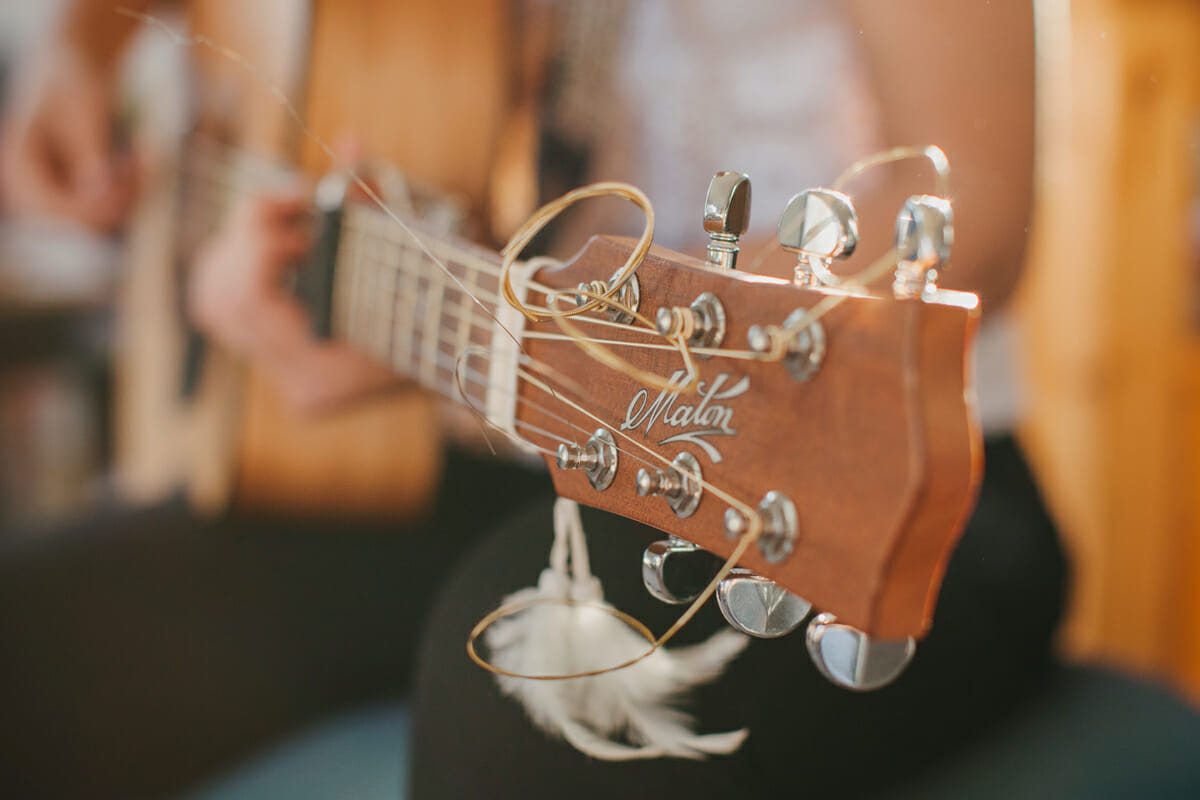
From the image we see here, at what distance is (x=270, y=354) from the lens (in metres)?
0.64

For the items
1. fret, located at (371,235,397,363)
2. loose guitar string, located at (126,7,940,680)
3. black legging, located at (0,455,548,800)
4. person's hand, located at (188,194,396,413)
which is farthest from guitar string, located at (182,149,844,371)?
black legging, located at (0,455,548,800)

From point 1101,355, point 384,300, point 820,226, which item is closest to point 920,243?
point 820,226

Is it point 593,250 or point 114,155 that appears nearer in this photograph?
point 593,250

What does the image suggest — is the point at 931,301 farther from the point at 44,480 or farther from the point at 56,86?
the point at 44,480

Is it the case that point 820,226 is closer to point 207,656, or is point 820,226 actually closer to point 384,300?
point 384,300

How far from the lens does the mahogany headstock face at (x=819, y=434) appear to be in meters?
0.19

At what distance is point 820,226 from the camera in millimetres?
217

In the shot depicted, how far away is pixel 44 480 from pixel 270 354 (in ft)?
3.57

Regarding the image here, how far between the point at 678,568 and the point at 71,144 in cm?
92

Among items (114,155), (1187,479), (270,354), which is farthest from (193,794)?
(1187,479)

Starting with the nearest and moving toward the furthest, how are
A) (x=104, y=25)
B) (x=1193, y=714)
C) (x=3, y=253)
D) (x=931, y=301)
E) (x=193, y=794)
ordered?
(x=931, y=301) → (x=1193, y=714) → (x=193, y=794) → (x=104, y=25) → (x=3, y=253)

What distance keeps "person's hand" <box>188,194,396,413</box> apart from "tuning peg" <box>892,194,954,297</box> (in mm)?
452

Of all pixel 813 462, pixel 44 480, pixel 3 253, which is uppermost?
pixel 813 462

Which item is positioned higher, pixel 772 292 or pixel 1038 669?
pixel 772 292
